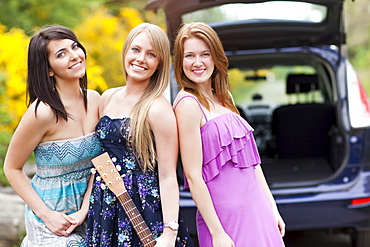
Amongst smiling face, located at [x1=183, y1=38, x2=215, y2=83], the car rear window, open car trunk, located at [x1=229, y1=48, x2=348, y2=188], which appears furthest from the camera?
open car trunk, located at [x1=229, y1=48, x2=348, y2=188]

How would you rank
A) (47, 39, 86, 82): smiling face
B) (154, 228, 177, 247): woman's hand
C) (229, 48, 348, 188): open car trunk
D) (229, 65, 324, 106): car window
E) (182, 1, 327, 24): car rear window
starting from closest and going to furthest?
(154, 228, 177, 247): woman's hand → (47, 39, 86, 82): smiling face → (182, 1, 327, 24): car rear window → (229, 48, 348, 188): open car trunk → (229, 65, 324, 106): car window

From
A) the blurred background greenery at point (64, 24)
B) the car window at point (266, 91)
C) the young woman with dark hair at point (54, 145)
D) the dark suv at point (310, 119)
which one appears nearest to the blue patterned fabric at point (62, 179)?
the young woman with dark hair at point (54, 145)

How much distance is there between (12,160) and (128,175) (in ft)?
1.83

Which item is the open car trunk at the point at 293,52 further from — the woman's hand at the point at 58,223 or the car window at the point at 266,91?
the woman's hand at the point at 58,223

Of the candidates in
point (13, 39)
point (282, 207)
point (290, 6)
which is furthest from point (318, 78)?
point (13, 39)

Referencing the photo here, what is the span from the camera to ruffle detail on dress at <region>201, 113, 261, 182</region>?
8.77 feet

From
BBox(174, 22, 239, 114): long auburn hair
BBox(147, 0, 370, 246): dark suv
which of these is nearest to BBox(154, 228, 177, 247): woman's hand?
BBox(174, 22, 239, 114): long auburn hair

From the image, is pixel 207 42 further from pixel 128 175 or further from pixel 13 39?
pixel 13 39

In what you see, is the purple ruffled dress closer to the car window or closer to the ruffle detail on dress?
the ruffle detail on dress

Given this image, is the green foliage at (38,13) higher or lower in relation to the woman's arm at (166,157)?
higher

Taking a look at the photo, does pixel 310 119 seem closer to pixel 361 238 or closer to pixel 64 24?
pixel 361 238

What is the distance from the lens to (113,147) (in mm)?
2584

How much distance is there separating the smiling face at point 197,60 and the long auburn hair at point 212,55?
2 centimetres

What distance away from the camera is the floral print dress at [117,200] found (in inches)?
101
